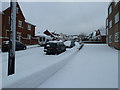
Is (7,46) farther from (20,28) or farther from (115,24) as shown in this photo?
(20,28)

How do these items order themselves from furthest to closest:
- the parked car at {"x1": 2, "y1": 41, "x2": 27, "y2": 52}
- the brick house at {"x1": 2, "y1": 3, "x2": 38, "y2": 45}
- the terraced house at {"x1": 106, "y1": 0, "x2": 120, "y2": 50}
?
the brick house at {"x1": 2, "y1": 3, "x2": 38, "y2": 45}, the terraced house at {"x1": 106, "y1": 0, "x2": 120, "y2": 50}, the parked car at {"x1": 2, "y1": 41, "x2": 27, "y2": 52}

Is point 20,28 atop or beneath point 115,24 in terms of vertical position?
atop

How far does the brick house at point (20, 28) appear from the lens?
101 feet

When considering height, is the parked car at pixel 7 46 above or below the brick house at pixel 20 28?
Result: below

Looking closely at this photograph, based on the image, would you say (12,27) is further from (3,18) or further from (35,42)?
(35,42)

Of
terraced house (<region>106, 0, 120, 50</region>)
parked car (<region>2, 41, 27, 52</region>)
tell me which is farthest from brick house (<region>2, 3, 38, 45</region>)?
terraced house (<region>106, 0, 120, 50</region>)

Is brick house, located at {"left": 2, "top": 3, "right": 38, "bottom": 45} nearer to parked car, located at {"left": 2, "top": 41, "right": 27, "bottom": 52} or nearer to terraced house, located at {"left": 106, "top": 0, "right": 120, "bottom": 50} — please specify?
parked car, located at {"left": 2, "top": 41, "right": 27, "bottom": 52}

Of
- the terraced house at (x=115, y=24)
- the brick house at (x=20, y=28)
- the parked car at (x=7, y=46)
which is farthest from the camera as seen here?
the brick house at (x=20, y=28)

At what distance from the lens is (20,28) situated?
1426 inches

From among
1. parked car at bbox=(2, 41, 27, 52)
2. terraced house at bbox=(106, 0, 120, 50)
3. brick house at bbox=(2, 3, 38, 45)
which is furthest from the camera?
brick house at bbox=(2, 3, 38, 45)

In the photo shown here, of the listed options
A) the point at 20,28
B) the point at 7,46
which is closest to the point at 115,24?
the point at 7,46

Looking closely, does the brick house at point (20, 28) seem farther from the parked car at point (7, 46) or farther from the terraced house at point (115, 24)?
the terraced house at point (115, 24)

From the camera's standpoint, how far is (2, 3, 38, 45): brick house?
30.7 m

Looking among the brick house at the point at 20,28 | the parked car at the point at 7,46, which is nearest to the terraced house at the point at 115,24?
the parked car at the point at 7,46
